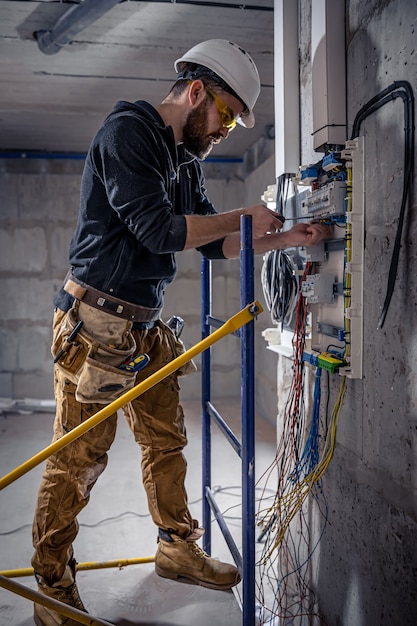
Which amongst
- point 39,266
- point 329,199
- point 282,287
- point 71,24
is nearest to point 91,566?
point 282,287

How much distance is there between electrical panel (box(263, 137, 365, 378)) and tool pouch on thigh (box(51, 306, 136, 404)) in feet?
1.86

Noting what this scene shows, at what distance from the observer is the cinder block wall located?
17.3 ft

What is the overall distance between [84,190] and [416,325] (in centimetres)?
102

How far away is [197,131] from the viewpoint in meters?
1.71

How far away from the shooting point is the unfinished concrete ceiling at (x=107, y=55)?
8.36 ft

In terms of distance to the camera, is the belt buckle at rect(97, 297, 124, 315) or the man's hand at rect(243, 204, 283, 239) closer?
the man's hand at rect(243, 204, 283, 239)

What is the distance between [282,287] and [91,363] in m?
0.69

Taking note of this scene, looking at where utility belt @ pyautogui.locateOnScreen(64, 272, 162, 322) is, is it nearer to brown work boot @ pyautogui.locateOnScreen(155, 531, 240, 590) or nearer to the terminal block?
the terminal block

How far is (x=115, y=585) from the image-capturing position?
190cm

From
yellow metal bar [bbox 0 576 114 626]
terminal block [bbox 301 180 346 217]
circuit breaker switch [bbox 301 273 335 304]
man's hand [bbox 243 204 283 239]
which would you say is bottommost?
yellow metal bar [bbox 0 576 114 626]

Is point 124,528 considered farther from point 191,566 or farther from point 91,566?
point 191,566

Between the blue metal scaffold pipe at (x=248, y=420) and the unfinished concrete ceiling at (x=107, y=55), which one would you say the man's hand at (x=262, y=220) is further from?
the unfinished concrete ceiling at (x=107, y=55)

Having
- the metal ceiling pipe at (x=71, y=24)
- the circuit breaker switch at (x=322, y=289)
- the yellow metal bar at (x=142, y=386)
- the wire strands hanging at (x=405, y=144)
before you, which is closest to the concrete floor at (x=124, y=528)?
the yellow metal bar at (x=142, y=386)

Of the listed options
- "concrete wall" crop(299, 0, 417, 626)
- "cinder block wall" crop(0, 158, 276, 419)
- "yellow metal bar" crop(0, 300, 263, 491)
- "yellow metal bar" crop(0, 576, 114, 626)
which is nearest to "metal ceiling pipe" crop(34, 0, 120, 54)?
"concrete wall" crop(299, 0, 417, 626)
